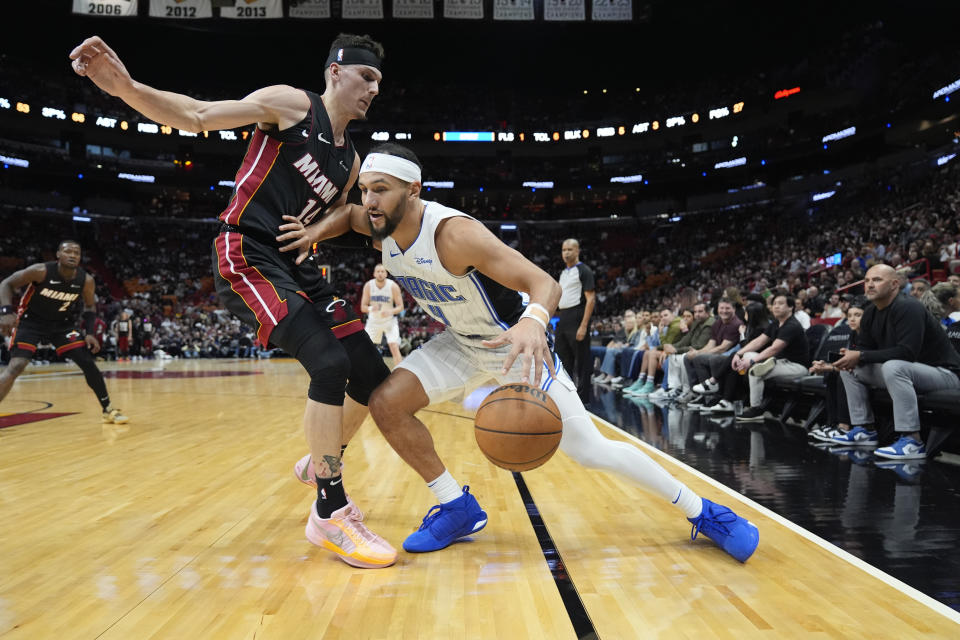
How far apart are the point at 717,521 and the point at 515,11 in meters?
17.7

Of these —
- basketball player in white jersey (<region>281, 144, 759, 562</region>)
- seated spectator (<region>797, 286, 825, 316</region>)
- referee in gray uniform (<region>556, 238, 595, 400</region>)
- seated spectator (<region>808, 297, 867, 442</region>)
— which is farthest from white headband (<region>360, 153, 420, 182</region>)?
seated spectator (<region>797, 286, 825, 316</region>)

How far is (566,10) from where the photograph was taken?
1828 cm

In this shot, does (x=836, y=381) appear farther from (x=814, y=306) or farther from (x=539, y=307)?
(x=814, y=306)

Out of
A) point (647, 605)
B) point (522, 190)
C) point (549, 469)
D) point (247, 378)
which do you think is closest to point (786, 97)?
point (522, 190)

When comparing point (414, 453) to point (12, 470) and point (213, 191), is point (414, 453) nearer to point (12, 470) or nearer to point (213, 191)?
point (12, 470)

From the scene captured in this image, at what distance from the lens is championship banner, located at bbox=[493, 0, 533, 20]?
17.5 meters

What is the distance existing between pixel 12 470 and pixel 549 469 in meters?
3.74

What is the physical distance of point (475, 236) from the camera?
2.55 metres

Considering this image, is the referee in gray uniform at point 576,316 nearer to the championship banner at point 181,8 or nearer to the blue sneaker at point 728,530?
the blue sneaker at point 728,530

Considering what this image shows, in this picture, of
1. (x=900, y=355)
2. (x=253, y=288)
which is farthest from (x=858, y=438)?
(x=253, y=288)

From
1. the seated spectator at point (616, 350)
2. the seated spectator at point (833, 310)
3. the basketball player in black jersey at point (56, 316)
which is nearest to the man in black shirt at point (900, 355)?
the seated spectator at point (616, 350)

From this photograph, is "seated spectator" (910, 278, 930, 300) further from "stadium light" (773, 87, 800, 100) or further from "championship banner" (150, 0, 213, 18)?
"stadium light" (773, 87, 800, 100)

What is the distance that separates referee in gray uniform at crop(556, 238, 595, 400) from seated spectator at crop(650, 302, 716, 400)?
4.06 ft

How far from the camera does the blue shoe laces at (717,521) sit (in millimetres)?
2633
